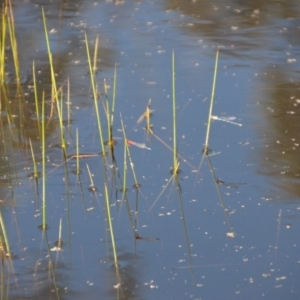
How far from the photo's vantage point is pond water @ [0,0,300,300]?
2020 millimetres

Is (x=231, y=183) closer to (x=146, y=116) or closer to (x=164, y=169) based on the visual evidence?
(x=164, y=169)

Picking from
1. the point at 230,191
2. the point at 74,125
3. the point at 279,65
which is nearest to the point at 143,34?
the point at 279,65

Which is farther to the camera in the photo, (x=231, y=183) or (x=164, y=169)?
(x=164, y=169)

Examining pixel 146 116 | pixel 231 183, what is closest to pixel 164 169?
pixel 231 183

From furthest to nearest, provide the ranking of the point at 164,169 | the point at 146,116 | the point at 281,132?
the point at 146,116
the point at 281,132
the point at 164,169

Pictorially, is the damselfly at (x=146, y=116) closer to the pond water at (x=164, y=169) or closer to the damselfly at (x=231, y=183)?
the pond water at (x=164, y=169)

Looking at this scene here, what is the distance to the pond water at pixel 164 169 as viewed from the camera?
202 cm

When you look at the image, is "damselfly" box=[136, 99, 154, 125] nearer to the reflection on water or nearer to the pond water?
the pond water

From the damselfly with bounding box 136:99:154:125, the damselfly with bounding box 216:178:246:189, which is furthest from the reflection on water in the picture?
the damselfly with bounding box 136:99:154:125

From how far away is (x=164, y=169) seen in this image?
8.37ft

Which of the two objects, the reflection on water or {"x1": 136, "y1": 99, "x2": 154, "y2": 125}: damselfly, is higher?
{"x1": 136, "y1": 99, "x2": 154, "y2": 125}: damselfly

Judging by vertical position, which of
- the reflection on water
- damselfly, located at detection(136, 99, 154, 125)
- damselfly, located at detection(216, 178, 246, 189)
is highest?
damselfly, located at detection(136, 99, 154, 125)

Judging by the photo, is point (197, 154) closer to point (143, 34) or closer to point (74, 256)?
point (74, 256)

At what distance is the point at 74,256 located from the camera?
2.12 metres
